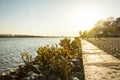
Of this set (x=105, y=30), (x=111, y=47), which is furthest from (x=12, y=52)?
(x=105, y=30)

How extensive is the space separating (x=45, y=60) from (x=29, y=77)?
232cm

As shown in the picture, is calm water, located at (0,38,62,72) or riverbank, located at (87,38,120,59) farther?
calm water, located at (0,38,62,72)

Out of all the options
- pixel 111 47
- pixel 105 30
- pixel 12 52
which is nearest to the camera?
pixel 111 47

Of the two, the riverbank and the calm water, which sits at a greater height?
the riverbank

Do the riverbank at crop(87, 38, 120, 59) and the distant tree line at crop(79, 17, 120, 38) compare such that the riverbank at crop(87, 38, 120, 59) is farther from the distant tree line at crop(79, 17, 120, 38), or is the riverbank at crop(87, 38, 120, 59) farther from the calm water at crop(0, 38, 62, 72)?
the distant tree line at crop(79, 17, 120, 38)

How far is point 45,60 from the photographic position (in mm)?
8953

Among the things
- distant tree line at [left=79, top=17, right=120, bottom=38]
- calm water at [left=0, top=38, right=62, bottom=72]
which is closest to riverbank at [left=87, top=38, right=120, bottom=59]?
calm water at [left=0, top=38, right=62, bottom=72]

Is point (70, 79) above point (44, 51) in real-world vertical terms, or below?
below

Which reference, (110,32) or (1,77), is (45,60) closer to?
(1,77)

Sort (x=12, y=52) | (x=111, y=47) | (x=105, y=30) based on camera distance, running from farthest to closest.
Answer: (x=105, y=30) < (x=12, y=52) < (x=111, y=47)

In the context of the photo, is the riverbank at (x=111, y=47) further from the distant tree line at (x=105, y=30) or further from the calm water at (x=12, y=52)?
the distant tree line at (x=105, y=30)

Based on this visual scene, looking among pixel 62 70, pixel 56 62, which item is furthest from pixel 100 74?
pixel 56 62

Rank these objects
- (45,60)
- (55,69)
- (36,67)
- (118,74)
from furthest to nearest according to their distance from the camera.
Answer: (45,60)
(36,67)
(55,69)
(118,74)

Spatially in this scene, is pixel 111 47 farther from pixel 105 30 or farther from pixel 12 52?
pixel 105 30
